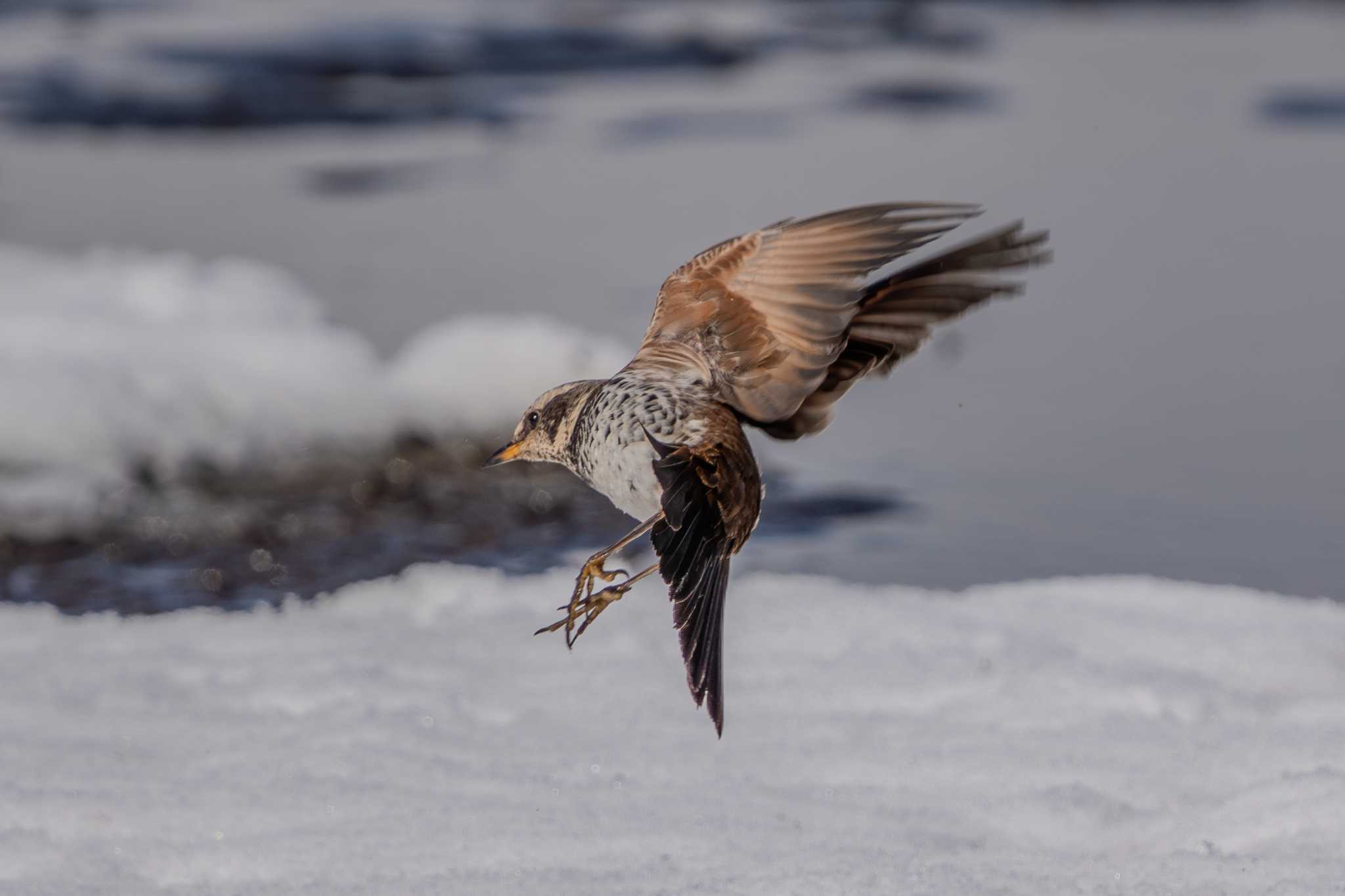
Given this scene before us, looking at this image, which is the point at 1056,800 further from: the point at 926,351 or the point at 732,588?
the point at 926,351

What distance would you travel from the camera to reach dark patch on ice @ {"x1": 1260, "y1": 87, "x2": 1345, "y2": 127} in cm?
1068

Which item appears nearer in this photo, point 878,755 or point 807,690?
point 878,755

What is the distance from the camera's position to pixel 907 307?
4031 mm

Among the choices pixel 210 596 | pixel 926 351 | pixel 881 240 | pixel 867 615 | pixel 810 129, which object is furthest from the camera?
pixel 810 129

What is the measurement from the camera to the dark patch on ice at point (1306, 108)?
10680 millimetres

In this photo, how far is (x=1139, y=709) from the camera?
461 cm

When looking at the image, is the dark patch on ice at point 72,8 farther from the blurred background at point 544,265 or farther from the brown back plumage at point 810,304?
the brown back plumage at point 810,304

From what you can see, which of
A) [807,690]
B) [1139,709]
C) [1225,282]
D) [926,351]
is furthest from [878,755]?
[1225,282]

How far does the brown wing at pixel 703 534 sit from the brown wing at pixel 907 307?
358 mm

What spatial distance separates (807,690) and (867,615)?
440 millimetres

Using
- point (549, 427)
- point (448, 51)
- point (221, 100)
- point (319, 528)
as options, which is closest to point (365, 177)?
point (221, 100)

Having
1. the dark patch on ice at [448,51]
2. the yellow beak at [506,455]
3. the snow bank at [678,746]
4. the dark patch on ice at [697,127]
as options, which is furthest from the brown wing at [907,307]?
the dark patch on ice at [448,51]

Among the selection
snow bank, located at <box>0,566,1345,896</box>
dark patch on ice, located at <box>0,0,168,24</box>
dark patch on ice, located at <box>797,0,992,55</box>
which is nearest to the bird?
snow bank, located at <box>0,566,1345,896</box>

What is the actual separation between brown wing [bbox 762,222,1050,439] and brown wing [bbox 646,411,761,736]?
1.18 feet
